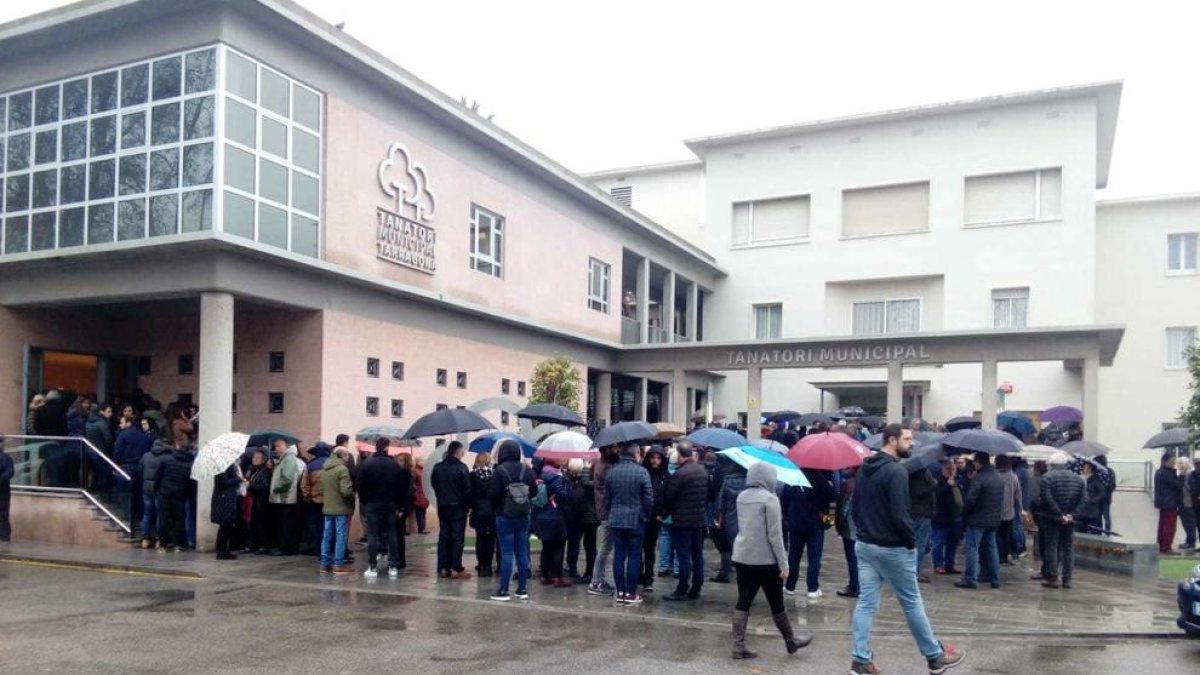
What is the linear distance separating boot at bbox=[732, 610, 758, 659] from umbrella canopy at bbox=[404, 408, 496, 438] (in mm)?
5829

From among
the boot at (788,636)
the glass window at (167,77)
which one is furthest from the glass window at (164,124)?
the boot at (788,636)

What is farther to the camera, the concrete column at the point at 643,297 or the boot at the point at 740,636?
the concrete column at the point at 643,297

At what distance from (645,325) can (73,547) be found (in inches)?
781

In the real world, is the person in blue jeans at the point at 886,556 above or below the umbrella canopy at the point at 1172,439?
below

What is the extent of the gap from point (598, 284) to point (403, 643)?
2118 centimetres

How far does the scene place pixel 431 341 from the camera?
2169 centimetres

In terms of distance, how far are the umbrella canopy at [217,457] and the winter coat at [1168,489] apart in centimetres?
1536

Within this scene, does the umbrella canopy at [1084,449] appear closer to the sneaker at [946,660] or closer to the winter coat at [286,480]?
the sneaker at [946,660]

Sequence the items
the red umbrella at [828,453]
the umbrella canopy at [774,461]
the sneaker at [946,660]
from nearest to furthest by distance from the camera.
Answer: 1. the sneaker at [946,660]
2. the umbrella canopy at [774,461]
3. the red umbrella at [828,453]

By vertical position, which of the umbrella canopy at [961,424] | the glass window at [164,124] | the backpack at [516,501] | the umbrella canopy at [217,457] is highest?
the glass window at [164,124]

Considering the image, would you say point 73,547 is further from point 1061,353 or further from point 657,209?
point 657,209

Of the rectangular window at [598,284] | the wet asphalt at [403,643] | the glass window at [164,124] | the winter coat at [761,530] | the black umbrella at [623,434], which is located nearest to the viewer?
the wet asphalt at [403,643]

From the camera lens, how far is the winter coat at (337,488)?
523 inches

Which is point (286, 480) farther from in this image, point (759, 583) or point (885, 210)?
point (885, 210)
